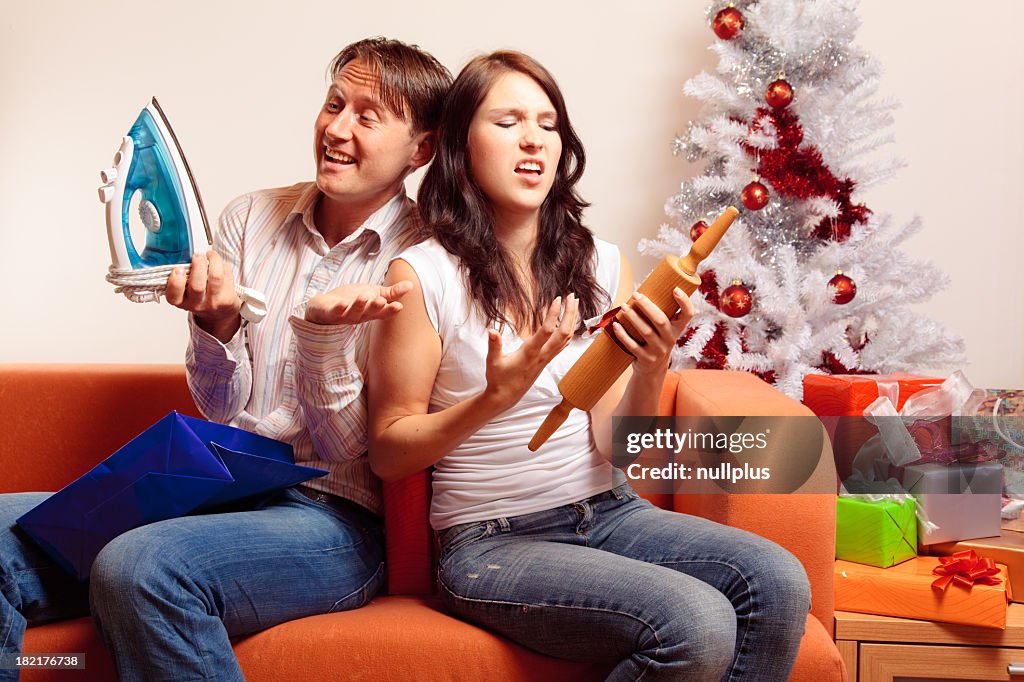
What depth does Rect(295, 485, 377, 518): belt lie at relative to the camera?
138 cm

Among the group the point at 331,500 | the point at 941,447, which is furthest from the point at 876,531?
the point at 331,500

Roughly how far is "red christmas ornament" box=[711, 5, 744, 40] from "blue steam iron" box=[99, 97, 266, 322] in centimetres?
154

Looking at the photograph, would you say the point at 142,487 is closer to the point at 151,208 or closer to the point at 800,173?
the point at 151,208

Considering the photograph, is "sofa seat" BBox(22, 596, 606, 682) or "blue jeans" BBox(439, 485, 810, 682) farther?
"sofa seat" BBox(22, 596, 606, 682)

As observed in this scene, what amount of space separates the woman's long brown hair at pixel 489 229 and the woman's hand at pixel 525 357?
19 cm

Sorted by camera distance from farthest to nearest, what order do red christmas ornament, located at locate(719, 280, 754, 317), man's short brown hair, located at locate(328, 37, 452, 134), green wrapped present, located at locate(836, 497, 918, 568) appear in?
red christmas ornament, located at locate(719, 280, 754, 317), green wrapped present, located at locate(836, 497, 918, 568), man's short brown hair, located at locate(328, 37, 452, 134)

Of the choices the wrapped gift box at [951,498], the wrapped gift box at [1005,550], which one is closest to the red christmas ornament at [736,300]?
the wrapped gift box at [951,498]

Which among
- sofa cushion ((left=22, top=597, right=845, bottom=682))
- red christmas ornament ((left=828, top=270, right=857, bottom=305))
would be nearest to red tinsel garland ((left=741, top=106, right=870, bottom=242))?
red christmas ornament ((left=828, top=270, right=857, bottom=305))

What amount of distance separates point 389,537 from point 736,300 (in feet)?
3.66

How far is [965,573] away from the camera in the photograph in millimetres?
1420

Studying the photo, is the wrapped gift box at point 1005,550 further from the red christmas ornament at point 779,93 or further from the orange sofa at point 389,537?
the red christmas ornament at point 779,93

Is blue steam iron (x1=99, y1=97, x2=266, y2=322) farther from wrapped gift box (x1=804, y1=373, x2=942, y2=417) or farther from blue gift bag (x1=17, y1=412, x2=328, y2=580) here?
wrapped gift box (x1=804, y1=373, x2=942, y2=417)

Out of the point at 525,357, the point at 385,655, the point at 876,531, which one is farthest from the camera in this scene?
the point at 876,531

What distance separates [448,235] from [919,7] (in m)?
1.91
